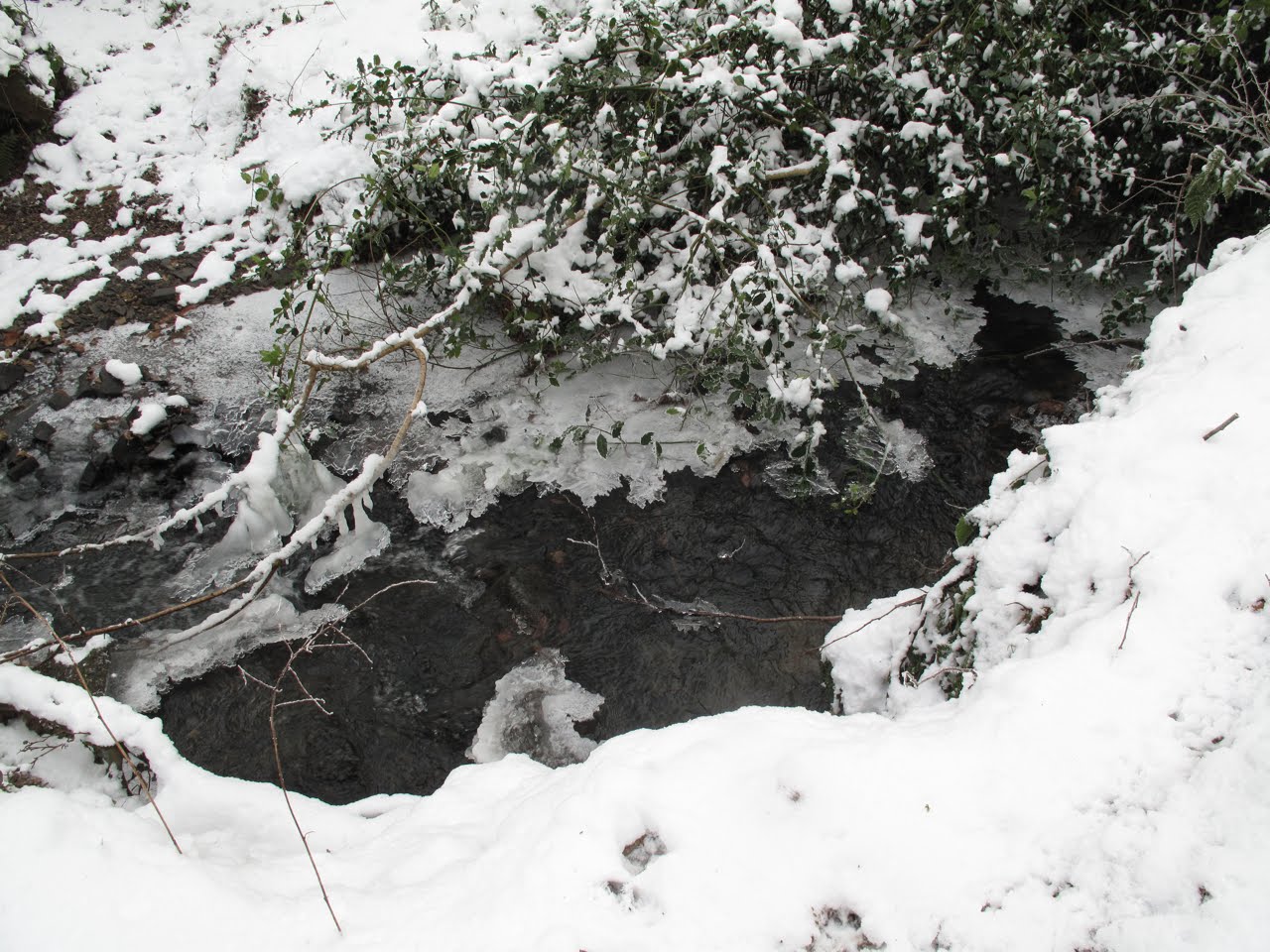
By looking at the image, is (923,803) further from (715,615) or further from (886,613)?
(715,615)

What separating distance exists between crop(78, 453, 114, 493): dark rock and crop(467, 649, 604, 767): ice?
253 cm

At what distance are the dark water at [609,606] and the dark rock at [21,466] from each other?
184 cm

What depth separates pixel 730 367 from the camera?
3.87m

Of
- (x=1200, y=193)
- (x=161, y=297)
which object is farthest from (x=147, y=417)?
(x=1200, y=193)

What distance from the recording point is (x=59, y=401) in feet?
14.1

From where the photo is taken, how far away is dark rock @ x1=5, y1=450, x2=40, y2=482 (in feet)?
13.2

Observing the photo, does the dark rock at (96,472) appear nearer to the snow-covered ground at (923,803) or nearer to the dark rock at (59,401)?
the dark rock at (59,401)

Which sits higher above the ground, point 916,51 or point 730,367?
point 916,51

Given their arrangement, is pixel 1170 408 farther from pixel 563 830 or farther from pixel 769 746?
pixel 563 830

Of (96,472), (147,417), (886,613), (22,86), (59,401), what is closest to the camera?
(886,613)

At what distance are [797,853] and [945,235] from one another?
365 cm

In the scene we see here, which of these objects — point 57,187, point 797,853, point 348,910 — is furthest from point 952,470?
point 57,187

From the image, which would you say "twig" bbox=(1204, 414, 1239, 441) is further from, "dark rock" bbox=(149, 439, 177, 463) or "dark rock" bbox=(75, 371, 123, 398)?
"dark rock" bbox=(75, 371, 123, 398)

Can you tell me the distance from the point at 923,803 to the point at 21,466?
461 cm
